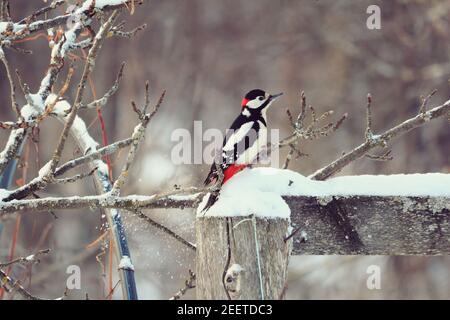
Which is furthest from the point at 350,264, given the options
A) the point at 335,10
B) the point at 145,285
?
the point at 335,10

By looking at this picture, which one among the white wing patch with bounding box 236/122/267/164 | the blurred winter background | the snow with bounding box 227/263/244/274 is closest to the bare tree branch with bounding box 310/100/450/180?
the white wing patch with bounding box 236/122/267/164

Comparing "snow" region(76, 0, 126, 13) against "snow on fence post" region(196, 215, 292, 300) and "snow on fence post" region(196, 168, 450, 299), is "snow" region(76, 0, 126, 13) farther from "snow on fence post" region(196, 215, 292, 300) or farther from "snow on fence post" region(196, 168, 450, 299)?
"snow on fence post" region(196, 215, 292, 300)

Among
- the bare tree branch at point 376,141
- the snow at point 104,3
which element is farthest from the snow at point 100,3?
the bare tree branch at point 376,141

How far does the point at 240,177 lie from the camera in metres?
2.67

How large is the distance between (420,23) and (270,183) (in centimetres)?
1049

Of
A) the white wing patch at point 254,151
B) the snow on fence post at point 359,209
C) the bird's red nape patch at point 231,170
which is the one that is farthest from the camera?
the white wing patch at point 254,151

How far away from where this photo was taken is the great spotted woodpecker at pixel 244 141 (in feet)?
10.1

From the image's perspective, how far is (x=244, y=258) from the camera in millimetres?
2408

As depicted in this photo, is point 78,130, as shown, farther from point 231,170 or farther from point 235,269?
point 235,269

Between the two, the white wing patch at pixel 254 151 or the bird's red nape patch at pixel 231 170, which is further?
the white wing patch at pixel 254 151

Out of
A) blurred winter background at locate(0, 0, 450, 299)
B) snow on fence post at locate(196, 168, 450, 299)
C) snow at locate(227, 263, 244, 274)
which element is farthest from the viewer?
blurred winter background at locate(0, 0, 450, 299)

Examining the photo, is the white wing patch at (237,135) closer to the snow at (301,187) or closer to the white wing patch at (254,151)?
the white wing patch at (254,151)

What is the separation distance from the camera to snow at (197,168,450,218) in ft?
8.25

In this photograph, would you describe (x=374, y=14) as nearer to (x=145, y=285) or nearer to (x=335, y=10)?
(x=335, y=10)
